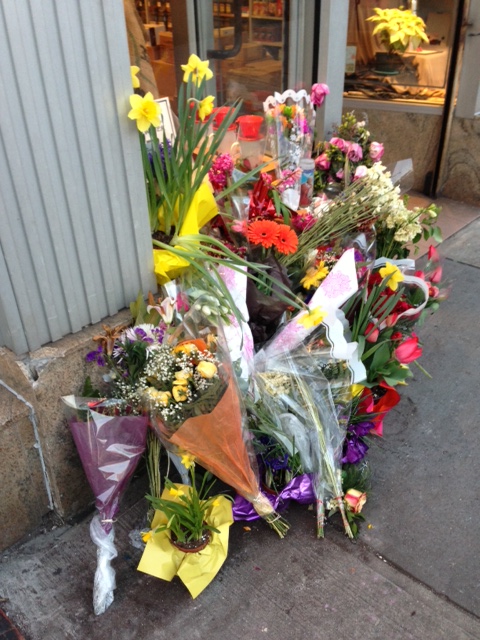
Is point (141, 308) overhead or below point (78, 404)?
overhead

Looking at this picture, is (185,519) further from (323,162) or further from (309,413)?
(323,162)

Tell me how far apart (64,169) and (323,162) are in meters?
1.69

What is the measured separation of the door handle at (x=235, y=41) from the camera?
370 centimetres

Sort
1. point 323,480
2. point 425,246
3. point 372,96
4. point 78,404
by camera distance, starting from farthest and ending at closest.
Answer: point 372,96, point 425,246, point 323,480, point 78,404

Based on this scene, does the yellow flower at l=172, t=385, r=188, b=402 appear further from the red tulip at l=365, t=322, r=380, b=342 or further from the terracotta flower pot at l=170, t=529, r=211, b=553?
the red tulip at l=365, t=322, r=380, b=342

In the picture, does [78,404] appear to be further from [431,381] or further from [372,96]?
[372,96]

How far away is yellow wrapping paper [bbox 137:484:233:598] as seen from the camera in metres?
2.00

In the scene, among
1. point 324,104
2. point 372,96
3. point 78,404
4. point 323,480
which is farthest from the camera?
point 372,96

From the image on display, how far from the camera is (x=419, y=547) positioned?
7.16 ft

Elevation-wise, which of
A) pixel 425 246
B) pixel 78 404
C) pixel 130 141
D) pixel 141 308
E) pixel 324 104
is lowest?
pixel 425 246

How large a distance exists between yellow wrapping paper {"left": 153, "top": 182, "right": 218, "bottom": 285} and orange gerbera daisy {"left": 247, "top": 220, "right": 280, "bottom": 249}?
0.26m

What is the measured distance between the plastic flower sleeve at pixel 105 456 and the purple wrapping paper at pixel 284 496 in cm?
43

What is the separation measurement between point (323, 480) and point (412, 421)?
29.9 inches

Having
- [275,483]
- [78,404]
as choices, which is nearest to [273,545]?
[275,483]
